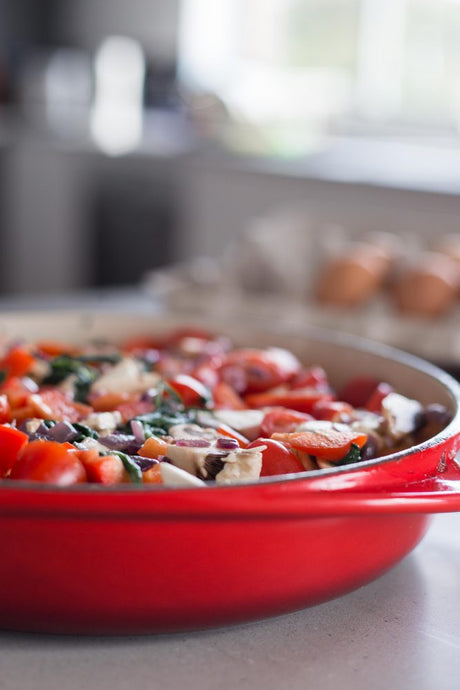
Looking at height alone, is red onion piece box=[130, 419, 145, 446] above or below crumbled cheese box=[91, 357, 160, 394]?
above

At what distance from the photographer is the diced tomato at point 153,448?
1.07 meters

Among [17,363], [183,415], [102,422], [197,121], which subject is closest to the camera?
[102,422]

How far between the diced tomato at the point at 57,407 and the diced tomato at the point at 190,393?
0.13 metres

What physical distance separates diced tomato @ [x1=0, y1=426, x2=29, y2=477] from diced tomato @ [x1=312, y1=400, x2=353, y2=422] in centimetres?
45

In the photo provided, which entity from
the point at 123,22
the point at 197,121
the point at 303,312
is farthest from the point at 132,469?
the point at 123,22

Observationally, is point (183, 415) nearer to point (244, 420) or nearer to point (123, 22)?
point (244, 420)

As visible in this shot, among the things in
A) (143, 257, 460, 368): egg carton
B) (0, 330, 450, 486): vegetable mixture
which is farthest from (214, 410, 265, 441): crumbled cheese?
(143, 257, 460, 368): egg carton

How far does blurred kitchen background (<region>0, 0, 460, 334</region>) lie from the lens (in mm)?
5355

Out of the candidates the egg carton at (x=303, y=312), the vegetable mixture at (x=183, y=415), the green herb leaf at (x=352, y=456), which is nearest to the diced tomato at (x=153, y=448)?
the vegetable mixture at (x=183, y=415)

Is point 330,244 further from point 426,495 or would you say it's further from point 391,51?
point 391,51

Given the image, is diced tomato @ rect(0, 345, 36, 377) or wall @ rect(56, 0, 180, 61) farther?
wall @ rect(56, 0, 180, 61)

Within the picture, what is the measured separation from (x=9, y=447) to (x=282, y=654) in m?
0.36

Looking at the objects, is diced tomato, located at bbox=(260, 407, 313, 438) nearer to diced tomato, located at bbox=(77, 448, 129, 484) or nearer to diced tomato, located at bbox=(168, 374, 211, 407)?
diced tomato, located at bbox=(168, 374, 211, 407)

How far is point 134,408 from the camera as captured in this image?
1338 millimetres
